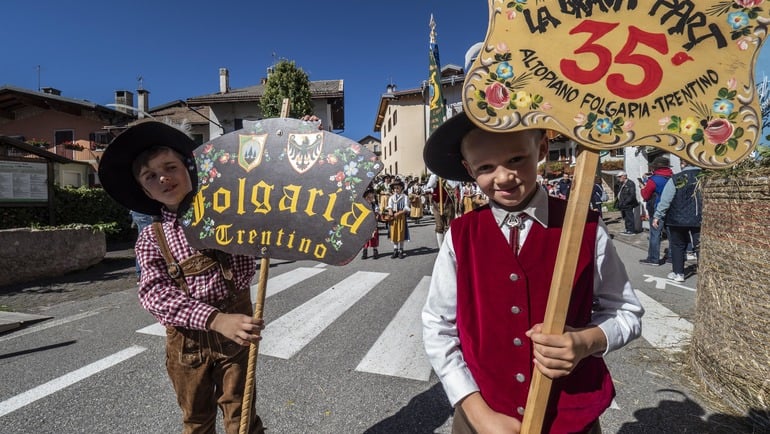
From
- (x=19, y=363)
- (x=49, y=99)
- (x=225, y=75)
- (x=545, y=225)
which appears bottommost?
(x=19, y=363)

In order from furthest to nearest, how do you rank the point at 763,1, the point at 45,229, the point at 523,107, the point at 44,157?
the point at 44,157 < the point at 45,229 < the point at 523,107 < the point at 763,1

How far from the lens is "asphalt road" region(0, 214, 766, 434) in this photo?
2334mm

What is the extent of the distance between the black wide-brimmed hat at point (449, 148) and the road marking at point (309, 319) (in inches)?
101

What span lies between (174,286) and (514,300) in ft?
4.46

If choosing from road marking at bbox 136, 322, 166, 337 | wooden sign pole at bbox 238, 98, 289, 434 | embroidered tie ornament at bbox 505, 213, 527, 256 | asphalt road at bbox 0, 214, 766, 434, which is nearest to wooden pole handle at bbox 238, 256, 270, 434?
wooden sign pole at bbox 238, 98, 289, 434

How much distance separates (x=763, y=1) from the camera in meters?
0.89

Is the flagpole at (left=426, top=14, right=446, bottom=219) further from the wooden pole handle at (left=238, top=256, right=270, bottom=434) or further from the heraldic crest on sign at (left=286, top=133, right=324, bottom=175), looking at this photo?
the wooden pole handle at (left=238, top=256, right=270, bottom=434)

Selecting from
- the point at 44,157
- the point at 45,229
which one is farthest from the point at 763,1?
the point at 44,157

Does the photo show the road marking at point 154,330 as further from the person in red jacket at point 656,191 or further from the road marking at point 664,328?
the person in red jacket at point 656,191

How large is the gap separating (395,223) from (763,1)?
748 cm

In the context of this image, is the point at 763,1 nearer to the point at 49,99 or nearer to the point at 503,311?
the point at 503,311

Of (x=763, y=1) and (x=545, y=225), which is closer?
(x=763, y=1)

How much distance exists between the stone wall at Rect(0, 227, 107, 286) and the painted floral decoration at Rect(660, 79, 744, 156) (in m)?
8.87

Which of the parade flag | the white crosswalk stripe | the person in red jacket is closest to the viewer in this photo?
the white crosswalk stripe
